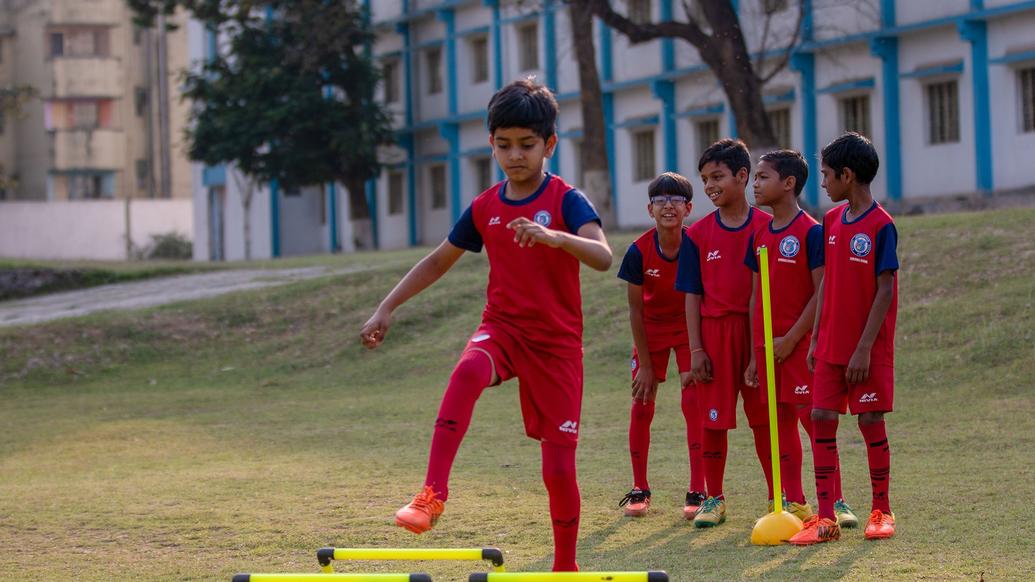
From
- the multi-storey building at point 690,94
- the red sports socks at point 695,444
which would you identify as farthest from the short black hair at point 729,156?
the multi-storey building at point 690,94

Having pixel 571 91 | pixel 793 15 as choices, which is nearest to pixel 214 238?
pixel 571 91

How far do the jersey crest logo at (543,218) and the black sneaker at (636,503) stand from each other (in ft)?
8.24

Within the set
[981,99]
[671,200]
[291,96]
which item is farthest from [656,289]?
[291,96]

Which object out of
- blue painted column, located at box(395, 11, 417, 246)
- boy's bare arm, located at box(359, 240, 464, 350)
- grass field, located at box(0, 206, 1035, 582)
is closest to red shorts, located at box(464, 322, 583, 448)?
boy's bare arm, located at box(359, 240, 464, 350)

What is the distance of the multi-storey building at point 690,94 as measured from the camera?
25875 millimetres

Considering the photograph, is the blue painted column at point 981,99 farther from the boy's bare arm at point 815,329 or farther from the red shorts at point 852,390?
the red shorts at point 852,390

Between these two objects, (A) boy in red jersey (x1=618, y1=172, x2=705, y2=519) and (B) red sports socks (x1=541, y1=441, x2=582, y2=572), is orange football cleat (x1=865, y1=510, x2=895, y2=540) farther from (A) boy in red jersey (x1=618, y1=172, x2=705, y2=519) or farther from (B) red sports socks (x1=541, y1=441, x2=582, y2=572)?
(B) red sports socks (x1=541, y1=441, x2=582, y2=572)

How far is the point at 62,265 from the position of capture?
91.5ft

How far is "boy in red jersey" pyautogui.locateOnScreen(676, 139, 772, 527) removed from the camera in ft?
23.2

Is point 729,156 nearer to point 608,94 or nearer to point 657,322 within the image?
point 657,322

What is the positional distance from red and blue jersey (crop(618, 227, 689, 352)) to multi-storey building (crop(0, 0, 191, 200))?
52760 millimetres

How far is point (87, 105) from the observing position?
59.0m

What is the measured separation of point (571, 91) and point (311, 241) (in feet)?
45.2

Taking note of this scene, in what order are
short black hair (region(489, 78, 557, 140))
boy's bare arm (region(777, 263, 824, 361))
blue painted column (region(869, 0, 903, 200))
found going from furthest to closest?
blue painted column (region(869, 0, 903, 200))
boy's bare arm (region(777, 263, 824, 361))
short black hair (region(489, 78, 557, 140))
